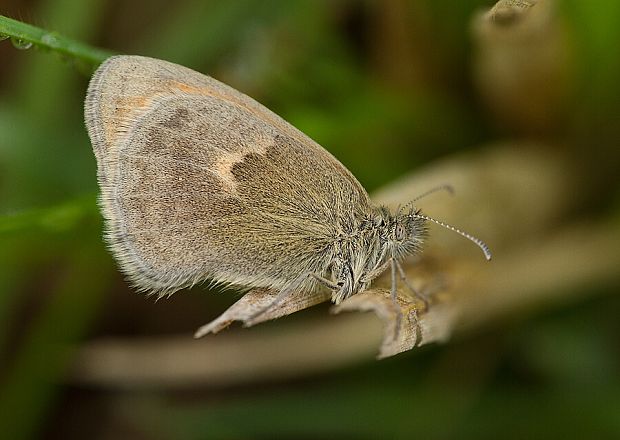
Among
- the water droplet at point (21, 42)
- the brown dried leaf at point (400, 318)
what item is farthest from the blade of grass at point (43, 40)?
the brown dried leaf at point (400, 318)

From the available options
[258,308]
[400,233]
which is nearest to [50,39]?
[258,308]

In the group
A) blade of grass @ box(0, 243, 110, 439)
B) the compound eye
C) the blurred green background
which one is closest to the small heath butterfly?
the compound eye

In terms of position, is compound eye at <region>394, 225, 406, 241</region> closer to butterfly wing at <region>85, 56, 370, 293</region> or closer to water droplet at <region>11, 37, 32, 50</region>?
butterfly wing at <region>85, 56, 370, 293</region>

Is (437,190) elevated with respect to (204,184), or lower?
elevated

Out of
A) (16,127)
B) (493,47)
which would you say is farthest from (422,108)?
(16,127)

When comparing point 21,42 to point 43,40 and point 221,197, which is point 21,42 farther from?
point 221,197

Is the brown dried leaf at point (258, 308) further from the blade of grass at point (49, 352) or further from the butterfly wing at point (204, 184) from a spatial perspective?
the blade of grass at point (49, 352)
